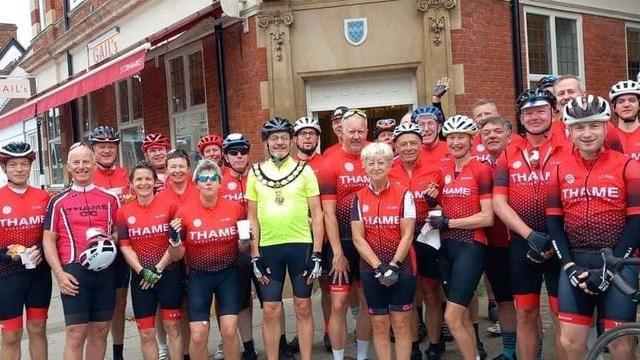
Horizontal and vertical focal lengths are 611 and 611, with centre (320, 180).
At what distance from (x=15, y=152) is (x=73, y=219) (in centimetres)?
77

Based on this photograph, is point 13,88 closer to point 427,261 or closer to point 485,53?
point 485,53

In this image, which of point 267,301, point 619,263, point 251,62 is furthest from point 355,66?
point 619,263

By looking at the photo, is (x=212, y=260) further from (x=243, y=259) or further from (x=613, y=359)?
(x=613, y=359)

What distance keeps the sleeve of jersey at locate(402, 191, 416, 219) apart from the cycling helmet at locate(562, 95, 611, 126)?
4.38ft

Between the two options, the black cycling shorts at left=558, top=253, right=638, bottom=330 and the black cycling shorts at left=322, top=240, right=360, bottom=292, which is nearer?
the black cycling shorts at left=558, top=253, right=638, bottom=330

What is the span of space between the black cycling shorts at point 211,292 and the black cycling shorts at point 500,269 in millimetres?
2091

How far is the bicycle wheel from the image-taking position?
3.53 metres

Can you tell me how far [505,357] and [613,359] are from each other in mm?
1384

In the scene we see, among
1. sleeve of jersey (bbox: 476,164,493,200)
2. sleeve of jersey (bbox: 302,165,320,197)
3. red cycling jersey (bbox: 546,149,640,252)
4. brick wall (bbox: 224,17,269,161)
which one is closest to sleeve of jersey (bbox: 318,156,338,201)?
sleeve of jersey (bbox: 302,165,320,197)

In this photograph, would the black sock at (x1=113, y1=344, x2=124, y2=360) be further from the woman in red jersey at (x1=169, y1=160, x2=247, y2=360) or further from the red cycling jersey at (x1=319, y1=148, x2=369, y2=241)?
the red cycling jersey at (x1=319, y1=148, x2=369, y2=241)

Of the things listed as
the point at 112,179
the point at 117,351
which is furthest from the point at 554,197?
the point at 117,351

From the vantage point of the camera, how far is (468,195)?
15.9 ft

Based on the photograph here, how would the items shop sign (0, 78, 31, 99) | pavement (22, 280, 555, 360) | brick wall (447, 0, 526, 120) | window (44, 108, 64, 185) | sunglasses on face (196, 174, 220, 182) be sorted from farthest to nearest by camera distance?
window (44, 108, 64, 185)
shop sign (0, 78, 31, 99)
brick wall (447, 0, 526, 120)
pavement (22, 280, 555, 360)
sunglasses on face (196, 174, 220, 182)

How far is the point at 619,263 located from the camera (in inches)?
142
